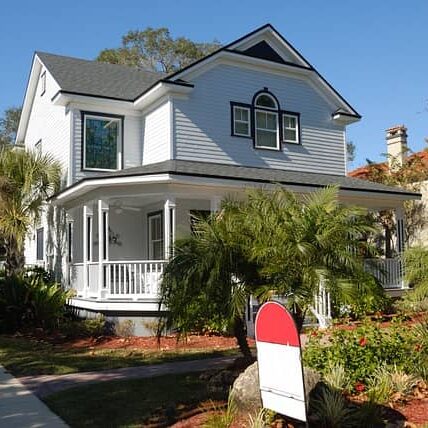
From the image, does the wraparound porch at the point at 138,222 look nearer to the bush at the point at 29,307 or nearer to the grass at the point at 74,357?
the bush at the point at 29,307

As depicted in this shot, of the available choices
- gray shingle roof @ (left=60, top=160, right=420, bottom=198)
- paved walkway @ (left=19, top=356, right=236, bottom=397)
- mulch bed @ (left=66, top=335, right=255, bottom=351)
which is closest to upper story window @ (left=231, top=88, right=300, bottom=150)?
gray shingle roof @ (left=60, top=160, right=420, bottom=198)

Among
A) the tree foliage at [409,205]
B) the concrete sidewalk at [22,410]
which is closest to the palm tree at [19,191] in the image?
the concrete sidewalk at [22,410]

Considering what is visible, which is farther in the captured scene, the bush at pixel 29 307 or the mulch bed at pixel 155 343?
the bush at pixel 29 307

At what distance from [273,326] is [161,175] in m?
9.27

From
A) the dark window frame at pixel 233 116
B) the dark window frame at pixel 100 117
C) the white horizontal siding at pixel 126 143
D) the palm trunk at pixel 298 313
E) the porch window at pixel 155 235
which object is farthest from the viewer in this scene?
the dark window frame at pixel 233 116

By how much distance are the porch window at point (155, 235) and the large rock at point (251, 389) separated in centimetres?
1127

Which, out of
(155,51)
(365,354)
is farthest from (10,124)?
(365,354)

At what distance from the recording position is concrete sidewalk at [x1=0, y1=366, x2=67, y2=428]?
639 cm

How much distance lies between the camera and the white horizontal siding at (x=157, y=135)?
16844 millimetres

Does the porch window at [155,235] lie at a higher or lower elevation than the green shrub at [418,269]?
higher

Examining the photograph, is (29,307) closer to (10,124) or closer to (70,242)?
(70,242)

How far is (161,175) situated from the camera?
13586 millimetres

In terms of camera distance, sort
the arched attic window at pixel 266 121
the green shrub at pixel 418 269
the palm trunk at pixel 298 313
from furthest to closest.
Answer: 1. the arched attic window at pixel 266 121
2. the green shrub at pixel 418 269
3. the palm trunk at pixel 298 313

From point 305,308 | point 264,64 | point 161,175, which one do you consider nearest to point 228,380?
point 305,308
